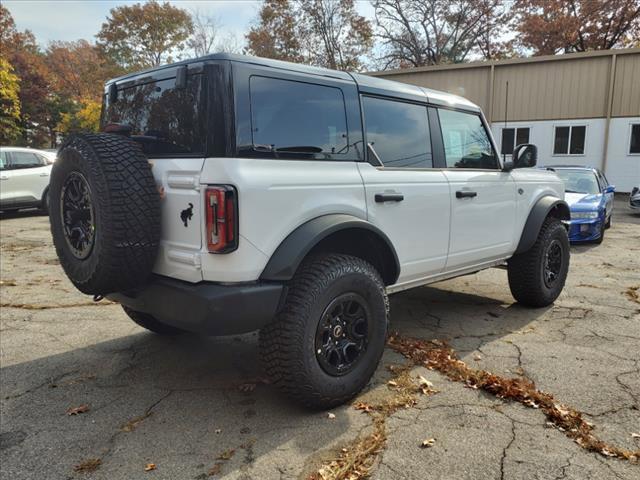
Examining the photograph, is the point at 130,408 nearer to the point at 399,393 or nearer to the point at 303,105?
the point at 399,393

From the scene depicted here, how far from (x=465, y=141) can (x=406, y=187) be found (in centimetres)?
119

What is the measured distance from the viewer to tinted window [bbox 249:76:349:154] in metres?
2.73

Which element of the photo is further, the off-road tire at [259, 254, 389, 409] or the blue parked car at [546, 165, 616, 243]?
the blue parked car at [546, 165, 616, 243]

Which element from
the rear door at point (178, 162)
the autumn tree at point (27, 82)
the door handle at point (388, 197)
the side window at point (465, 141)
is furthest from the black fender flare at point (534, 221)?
the autumn tree at point (27, 82)

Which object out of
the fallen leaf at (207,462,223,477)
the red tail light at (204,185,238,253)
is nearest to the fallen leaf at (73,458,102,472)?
the fallen leaf at (207,462,223,477)

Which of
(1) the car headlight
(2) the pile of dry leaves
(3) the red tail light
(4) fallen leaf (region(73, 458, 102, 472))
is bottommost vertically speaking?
(4) fallen leaf (region(73, 458, 102, 472))

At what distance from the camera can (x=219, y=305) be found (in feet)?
8.18

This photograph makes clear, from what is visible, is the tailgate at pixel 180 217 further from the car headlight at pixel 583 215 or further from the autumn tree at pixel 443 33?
the autumn tree at pixel 443 33

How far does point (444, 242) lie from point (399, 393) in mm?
1287

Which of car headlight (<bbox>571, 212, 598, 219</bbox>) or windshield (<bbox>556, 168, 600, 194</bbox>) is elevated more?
windshield (<bbox>556, 168, 600, 194</bbox>)

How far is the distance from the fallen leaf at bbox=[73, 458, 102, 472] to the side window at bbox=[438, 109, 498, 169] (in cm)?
318

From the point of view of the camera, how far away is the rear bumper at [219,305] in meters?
2.51

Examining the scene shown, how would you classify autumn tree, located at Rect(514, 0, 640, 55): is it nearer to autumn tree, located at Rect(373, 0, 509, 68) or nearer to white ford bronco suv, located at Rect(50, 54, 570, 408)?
autumn tree, located at Rect(373, 0, 509, 68)

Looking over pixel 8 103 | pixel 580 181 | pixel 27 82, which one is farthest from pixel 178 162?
pixel 27 82
